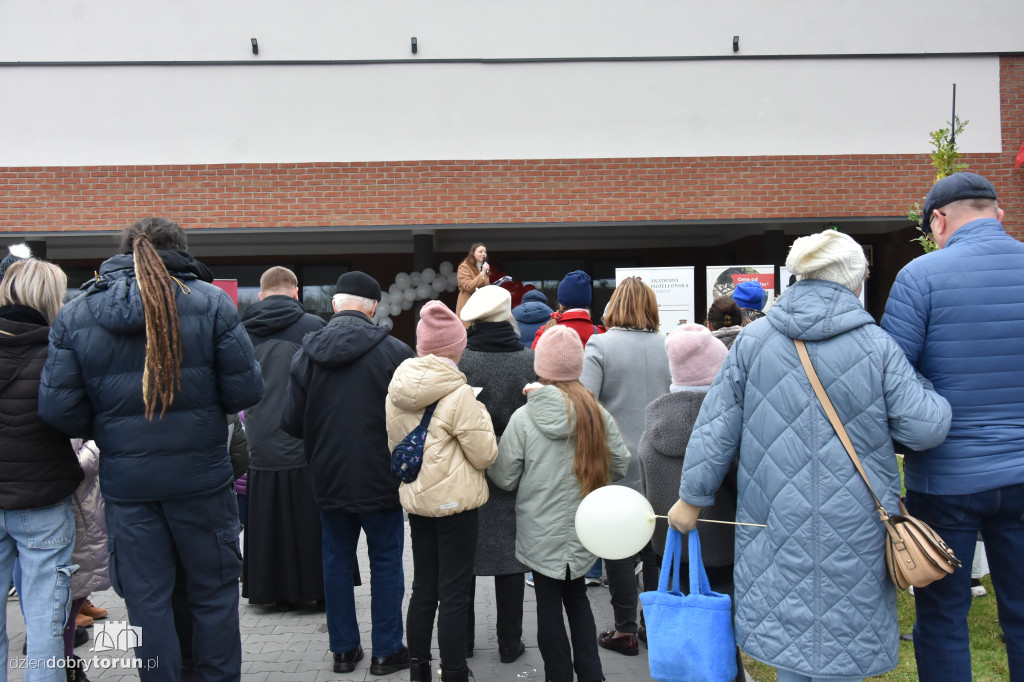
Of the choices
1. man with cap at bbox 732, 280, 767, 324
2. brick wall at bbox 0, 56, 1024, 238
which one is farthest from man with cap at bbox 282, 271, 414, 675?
brick wall at bbox 0, 56, 1024, 238

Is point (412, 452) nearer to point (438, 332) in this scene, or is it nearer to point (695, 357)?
point (438, 332)

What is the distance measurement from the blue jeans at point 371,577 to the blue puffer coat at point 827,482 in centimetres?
190

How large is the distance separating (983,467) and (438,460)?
2113 millimetres

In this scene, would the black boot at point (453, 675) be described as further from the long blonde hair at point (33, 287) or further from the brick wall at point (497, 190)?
the brick wall at point (497, 190)

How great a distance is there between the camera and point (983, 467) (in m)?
2.60

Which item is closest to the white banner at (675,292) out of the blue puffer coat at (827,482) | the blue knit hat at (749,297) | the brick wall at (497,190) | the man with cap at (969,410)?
the brick wall at (497,190)

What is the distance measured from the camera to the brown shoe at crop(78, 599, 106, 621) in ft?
14.7

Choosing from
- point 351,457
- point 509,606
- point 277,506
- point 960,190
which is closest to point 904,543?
point 960,190

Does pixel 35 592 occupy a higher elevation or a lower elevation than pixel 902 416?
lower

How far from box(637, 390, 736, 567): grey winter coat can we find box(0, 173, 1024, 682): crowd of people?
0.4 inches

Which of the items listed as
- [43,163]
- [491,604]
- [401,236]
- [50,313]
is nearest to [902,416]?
[491,604]

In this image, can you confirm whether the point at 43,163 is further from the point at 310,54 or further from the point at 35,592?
the point at 35,592

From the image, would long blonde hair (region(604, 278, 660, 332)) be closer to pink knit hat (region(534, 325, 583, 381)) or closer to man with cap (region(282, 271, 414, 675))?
pink knit hat (region(534, 325, 583, 381))

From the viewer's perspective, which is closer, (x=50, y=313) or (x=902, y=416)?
(x=902, y=416)
